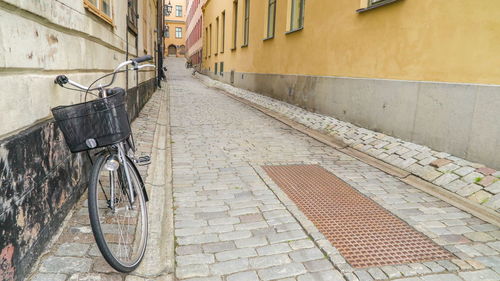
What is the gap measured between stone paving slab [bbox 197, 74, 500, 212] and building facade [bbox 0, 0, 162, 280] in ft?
13.7

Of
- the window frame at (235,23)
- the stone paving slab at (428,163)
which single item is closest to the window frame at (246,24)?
the window frame at (235,23)

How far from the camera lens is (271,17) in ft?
45.0

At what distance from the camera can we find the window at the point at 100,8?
3.98 meters

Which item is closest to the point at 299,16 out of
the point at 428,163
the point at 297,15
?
the point at 297,15

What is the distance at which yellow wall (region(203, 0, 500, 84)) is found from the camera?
4.63m

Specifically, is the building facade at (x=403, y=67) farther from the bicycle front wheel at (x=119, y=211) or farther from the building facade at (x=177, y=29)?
the building facade at (x=177, y=29)

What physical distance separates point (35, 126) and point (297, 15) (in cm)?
972

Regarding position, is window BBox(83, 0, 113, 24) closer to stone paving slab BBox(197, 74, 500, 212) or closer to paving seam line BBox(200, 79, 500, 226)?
paving seam line BBox(200, 79, 500, 226)

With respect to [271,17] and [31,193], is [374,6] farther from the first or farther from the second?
[271,17]

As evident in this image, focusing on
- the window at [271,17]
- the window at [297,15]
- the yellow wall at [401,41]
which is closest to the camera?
the yellow wall at [401,41]

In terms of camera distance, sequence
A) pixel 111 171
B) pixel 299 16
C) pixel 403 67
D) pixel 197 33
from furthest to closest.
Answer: pixel 197 33
pixel 299 16
pixel 403 67
pixel 111 171

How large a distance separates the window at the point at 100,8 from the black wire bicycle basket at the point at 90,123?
2.07 metres

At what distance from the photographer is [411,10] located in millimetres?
5891

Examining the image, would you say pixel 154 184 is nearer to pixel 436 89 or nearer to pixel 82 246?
pixel 82 246
